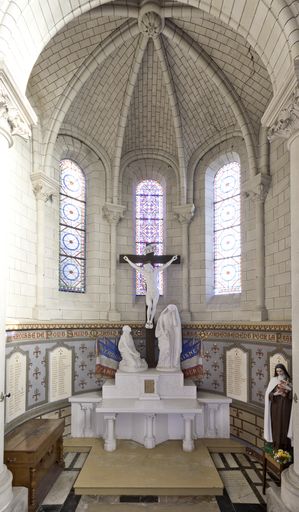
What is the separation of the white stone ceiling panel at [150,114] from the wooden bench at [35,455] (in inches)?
287

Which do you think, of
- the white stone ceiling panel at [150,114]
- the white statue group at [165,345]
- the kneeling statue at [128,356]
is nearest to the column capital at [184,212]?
the white stone ceiling panel at [150,114]

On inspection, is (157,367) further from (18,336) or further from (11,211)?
(11,211)

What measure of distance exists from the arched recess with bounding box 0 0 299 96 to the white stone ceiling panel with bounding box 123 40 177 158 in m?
3.87

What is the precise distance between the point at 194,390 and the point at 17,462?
401cm

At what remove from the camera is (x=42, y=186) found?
8.55 m

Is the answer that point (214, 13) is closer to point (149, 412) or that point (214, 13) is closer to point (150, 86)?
point (150, 86)

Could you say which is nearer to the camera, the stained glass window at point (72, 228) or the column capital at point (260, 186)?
the column capital at point (260, 186)

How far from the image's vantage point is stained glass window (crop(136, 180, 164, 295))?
11.2 m

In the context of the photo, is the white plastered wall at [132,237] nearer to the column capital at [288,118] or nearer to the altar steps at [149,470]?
the altar steps at [149,470]

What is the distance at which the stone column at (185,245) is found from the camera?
1039 centimetres

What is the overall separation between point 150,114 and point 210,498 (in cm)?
869

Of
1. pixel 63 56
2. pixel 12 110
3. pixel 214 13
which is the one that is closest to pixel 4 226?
pixel 12 110

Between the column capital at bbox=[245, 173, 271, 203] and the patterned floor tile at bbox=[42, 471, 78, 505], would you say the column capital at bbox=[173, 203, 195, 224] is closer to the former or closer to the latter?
the column capital at bbox=[245, 173, 271, 203]

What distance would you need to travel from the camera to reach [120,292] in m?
10.7
